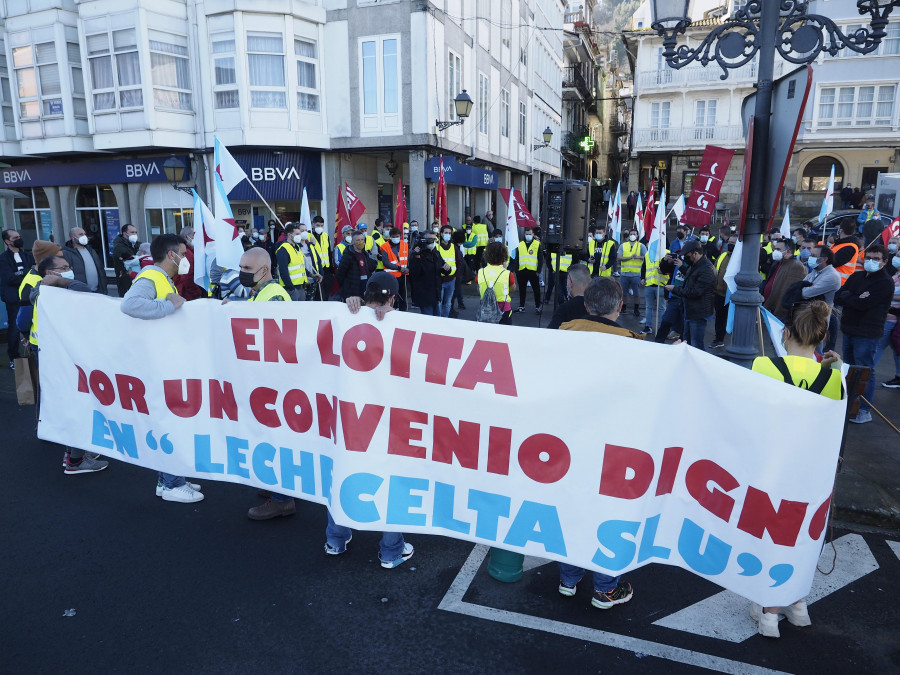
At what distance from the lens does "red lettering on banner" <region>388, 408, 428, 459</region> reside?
12.3 feet

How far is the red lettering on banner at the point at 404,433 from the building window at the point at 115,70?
20.0 meters

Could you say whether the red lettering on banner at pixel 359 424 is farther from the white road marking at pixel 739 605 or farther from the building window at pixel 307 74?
the building window at pixel 307 74

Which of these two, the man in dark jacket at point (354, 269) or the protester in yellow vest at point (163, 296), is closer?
the protester in yellow vest at point (163, 296)

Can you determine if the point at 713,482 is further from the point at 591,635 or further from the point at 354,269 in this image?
the point at 354,269

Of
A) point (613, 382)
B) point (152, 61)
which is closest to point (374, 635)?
point (613, 382)

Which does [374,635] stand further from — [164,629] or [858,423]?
[858,423]

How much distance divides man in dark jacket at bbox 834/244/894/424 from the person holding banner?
12.1ft

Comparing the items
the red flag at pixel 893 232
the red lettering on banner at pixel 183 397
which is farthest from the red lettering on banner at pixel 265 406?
the red flag at pixel 893 232

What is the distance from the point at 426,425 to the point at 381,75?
18.4 meters

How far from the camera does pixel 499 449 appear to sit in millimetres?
3566

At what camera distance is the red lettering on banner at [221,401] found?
14.4 feet

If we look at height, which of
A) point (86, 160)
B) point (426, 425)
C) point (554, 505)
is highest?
point (86, 160)

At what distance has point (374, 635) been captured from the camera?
345 cm

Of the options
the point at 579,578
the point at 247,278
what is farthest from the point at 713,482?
the point at 247,278
